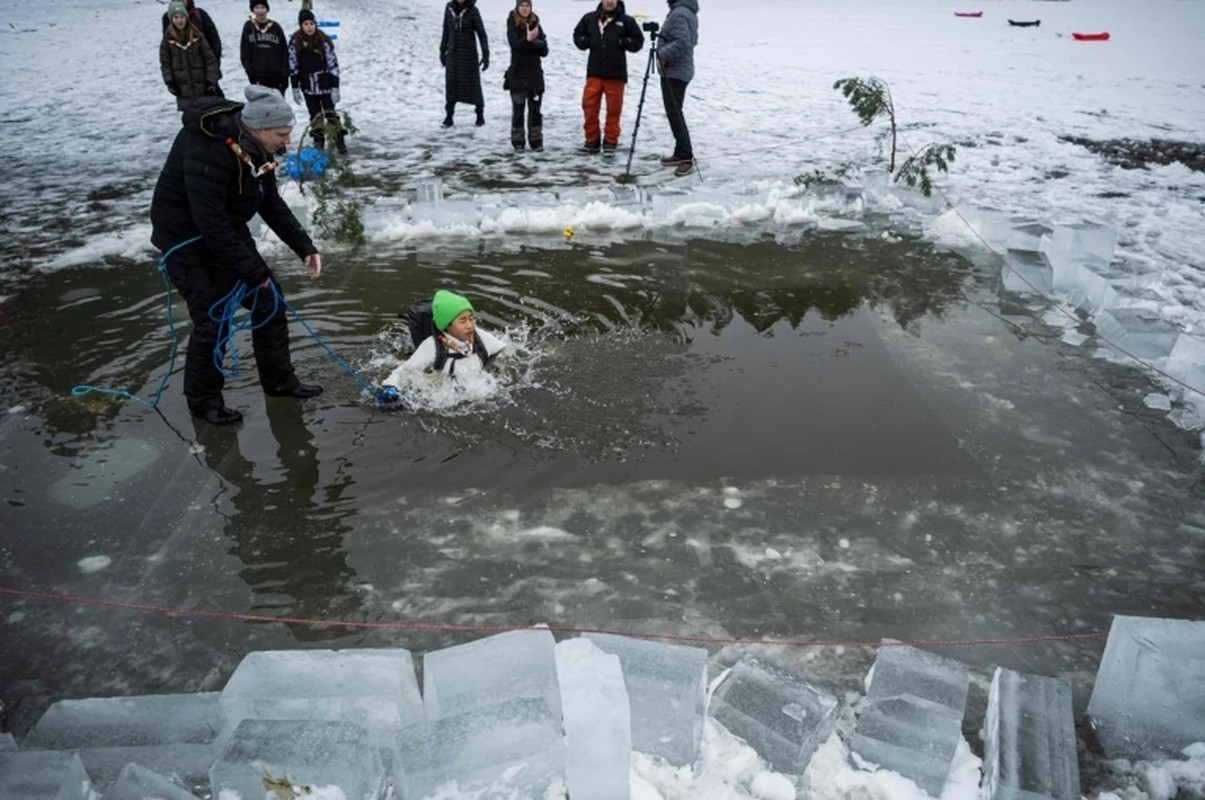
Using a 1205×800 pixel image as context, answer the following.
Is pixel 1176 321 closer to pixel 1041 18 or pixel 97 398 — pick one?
pixel 97 398

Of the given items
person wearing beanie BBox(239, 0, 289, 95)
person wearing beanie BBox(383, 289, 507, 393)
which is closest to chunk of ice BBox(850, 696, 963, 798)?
person wearing beanie BBox(383, 289, 507, 393)

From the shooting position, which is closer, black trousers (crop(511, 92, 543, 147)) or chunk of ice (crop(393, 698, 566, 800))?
chunk of ice (crop(393, 698, 566, 800))

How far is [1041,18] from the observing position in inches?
1053

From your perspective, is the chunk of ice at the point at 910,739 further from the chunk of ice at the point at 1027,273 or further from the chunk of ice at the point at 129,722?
the chunk of ice at the point at 1027,273

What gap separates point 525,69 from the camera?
10508 millimetres

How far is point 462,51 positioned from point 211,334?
7.60 m

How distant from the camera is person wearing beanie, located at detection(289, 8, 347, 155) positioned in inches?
400

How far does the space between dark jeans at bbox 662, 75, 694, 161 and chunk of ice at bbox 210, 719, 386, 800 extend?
8431 mm

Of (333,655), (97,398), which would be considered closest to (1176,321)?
(333,655)

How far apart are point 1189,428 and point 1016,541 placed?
1774 mm

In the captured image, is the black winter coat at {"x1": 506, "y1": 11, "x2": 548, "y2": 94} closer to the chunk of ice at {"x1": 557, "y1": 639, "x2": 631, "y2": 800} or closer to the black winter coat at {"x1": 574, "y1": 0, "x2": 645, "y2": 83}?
the black winter coat at {"x1": 574, "y1": 0, "x2": 645, "y2": 83}

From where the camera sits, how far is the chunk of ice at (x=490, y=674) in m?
2.97

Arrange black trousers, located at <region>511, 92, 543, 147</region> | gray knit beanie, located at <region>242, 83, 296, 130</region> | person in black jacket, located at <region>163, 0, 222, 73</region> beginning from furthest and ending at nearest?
1. black trousers, located at <region>511, 92, 543, 147</region>
2. person in black jacket, located at <region>163, 0, 222, 73</region>
3. gray knit beanie, located at <region>242, 83, 296, 130</region>

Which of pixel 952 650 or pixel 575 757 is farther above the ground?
pixel 575 757
